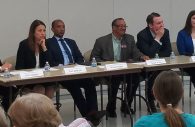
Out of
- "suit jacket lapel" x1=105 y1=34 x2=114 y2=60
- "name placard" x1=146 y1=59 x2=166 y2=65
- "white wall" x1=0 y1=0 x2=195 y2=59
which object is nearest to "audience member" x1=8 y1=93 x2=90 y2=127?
"name placard" x1=146 y1=59 x2=166 y2=65

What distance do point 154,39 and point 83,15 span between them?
149 cm

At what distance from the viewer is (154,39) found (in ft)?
20.5

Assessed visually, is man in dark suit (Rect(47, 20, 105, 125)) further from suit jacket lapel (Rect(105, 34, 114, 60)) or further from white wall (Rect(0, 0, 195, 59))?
white wall (Rect(0, 0, 195, 59))

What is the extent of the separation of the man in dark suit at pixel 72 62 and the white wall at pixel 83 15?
971 mm

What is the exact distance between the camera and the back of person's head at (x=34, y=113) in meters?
1.76

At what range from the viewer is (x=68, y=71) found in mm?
4766

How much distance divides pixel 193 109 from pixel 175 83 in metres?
3.92

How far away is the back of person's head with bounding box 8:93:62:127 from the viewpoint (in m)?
1.76

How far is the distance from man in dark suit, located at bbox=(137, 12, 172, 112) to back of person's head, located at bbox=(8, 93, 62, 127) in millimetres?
4347

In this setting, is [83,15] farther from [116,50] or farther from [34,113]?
[34,113]

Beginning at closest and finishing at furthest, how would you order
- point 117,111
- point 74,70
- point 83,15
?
point 74,70, point 117,111, point 83,15

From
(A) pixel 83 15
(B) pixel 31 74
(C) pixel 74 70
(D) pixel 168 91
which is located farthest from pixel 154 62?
(D) pixel 168 91

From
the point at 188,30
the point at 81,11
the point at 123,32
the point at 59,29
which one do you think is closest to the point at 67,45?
the point at 59,29

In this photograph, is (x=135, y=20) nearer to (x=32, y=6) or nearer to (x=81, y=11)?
(x=81, y=11)
